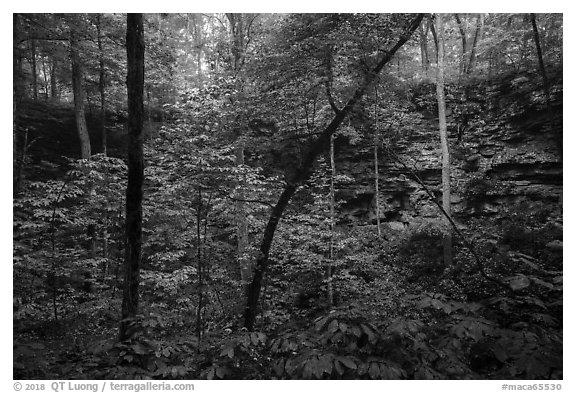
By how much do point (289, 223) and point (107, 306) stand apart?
4911 mm

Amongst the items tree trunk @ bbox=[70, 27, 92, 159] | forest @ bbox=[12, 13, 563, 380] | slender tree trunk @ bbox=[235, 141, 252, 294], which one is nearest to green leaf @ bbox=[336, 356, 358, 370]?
forest @ bbox=[12, 13, 563, 380]

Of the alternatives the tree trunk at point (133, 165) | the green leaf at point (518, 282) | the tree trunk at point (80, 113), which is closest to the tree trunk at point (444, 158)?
the green leaf at point (518, 282)

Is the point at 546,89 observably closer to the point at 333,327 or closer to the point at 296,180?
the point at 296,180

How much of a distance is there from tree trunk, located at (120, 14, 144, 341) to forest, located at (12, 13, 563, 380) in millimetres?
22

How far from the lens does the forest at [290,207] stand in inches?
101

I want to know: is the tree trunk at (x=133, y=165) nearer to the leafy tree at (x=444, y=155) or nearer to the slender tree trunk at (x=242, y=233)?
the slender tree trunk at (x=242, y=233)

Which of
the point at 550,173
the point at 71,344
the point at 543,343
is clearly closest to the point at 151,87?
the point at 71,344

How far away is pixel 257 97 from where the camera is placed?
5.46m

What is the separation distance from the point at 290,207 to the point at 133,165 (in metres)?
5.67

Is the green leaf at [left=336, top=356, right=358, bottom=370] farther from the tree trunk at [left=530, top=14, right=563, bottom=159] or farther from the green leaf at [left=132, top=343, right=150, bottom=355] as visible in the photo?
the tree trunk at [left=530, top=14, right=563, bottom=159]

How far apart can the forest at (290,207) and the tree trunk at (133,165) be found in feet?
0.07

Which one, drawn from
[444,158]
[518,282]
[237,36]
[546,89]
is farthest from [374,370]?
[546,89]

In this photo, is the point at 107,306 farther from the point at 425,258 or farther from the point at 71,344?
the point at 425,258
